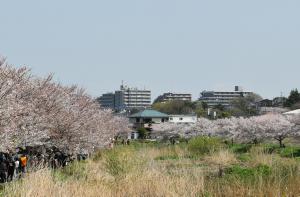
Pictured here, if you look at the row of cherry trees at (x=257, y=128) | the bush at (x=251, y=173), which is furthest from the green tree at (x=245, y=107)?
the bush at (x=251, y=173)

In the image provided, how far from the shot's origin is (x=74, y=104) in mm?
25719

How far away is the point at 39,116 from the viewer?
55.1 ft

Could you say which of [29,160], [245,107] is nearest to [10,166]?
[29,160]

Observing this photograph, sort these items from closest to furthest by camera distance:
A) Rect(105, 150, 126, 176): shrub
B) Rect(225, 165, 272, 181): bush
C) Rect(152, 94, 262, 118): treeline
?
Rect(225, 165, 272, 181): bush → Rect(105, 150, 126, 176): shrub → Rect(152, 94, 262, 118): treeline

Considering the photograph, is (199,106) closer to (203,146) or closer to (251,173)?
(203,146)

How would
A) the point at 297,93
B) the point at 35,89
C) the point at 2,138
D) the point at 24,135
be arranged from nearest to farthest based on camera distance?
the point at 2,138, the point at 24,135, the point at 35,89, the point at 297,93

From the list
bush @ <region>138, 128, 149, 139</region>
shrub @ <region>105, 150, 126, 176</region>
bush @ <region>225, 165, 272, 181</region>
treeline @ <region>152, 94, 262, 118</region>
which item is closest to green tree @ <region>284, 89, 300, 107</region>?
treeline @ <region>152, 94, 262, 118</region>

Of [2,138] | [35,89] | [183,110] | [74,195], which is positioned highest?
[183,110]

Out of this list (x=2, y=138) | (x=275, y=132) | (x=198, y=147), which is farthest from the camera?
(x=275, y=132)

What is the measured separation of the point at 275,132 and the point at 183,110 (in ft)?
297

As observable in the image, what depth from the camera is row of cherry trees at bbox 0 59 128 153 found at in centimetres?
1203

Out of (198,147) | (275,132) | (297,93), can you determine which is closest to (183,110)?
(297,93)

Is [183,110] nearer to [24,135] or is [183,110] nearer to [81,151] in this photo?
[81,151]

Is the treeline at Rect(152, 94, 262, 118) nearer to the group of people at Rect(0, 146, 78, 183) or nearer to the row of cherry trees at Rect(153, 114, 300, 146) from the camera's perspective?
the row of cherry trees at Rect(153, 114, 300, 146)
